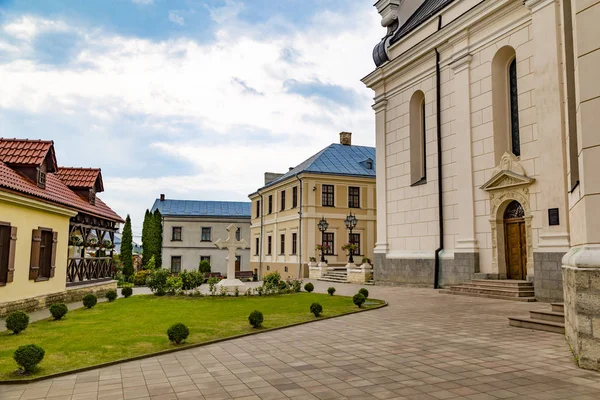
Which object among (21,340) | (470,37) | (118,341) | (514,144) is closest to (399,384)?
(118,341)

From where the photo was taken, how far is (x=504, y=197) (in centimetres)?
1731

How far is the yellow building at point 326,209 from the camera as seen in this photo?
117 ft

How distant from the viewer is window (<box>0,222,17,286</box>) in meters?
13.1

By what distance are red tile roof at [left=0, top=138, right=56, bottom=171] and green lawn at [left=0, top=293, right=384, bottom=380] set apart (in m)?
5.26

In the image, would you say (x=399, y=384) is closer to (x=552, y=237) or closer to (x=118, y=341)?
(x=118, y=341)

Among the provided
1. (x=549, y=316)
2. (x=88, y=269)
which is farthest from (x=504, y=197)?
(x=88, y=269)

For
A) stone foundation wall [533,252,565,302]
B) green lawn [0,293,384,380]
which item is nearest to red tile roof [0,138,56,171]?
green lawn [0,293,384,380]

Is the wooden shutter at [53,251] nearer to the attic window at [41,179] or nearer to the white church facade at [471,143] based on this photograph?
the attic window at [41,179]

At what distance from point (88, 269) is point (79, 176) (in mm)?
4092

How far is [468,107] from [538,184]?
4622 mm

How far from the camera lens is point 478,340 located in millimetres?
8773

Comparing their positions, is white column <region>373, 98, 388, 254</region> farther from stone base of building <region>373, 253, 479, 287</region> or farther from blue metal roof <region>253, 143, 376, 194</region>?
blue metal roof <region>253, 143, 376, 194</region>

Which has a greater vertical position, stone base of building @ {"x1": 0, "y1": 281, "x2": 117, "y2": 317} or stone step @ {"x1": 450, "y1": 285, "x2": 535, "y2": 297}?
stone step @ {"x1": 450, "y1": 285, "x2": 535, "y2": 297}

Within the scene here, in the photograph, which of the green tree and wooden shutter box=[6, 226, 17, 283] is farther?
the green tree
